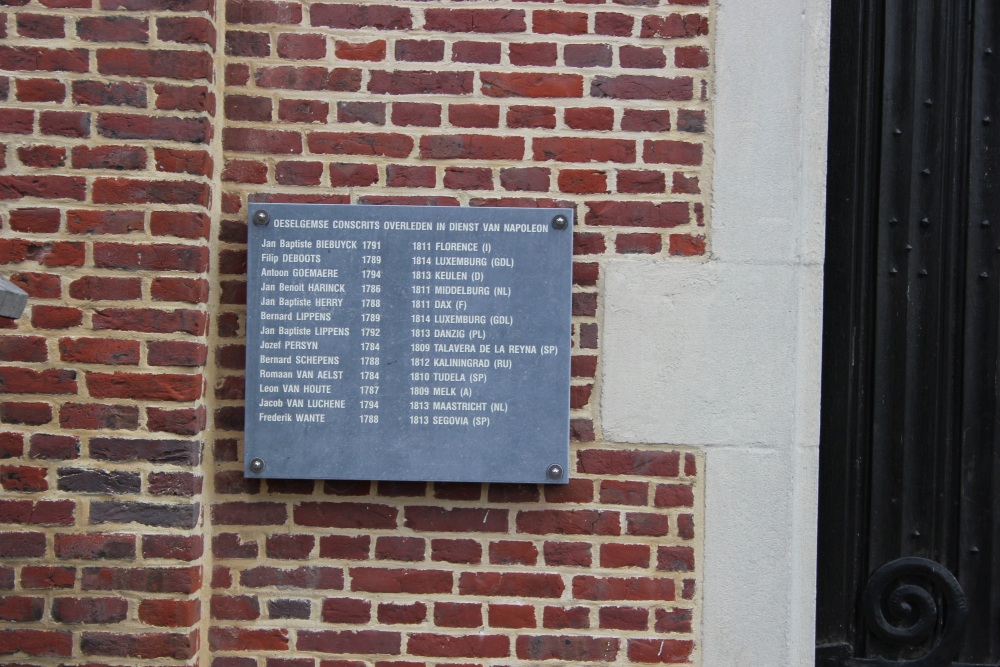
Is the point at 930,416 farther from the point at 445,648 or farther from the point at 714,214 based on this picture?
the point at 445,648

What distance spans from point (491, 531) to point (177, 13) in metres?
1.69

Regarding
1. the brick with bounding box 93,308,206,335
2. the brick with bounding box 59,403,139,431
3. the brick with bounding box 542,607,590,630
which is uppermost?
the brick with bounding box 93,308,206,335

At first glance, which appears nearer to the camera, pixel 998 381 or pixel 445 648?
pixel 445 648

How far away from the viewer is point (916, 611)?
2.94m

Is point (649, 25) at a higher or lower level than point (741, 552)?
higher

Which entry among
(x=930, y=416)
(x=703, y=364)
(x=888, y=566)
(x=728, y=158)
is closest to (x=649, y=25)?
(x=728, y=158)

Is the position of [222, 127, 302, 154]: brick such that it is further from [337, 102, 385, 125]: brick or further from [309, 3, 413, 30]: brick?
[309, 3, 413, 30]: brick

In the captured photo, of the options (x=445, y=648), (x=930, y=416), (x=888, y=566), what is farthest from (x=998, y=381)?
(x=445, y=648)

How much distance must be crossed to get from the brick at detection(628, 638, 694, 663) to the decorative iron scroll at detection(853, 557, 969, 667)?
2.30ft

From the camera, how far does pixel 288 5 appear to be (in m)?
2.67

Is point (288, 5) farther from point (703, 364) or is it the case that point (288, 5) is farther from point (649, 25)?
point (703, 364)

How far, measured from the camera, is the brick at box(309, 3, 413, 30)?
267 cm

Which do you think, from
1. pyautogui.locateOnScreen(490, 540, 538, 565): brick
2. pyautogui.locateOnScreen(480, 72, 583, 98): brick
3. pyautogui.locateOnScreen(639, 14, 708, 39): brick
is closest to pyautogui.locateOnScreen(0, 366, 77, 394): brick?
pyautogui.locateOnScreen(490, 540, 538, 565): brick

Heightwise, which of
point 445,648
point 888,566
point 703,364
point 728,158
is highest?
point 728,158
